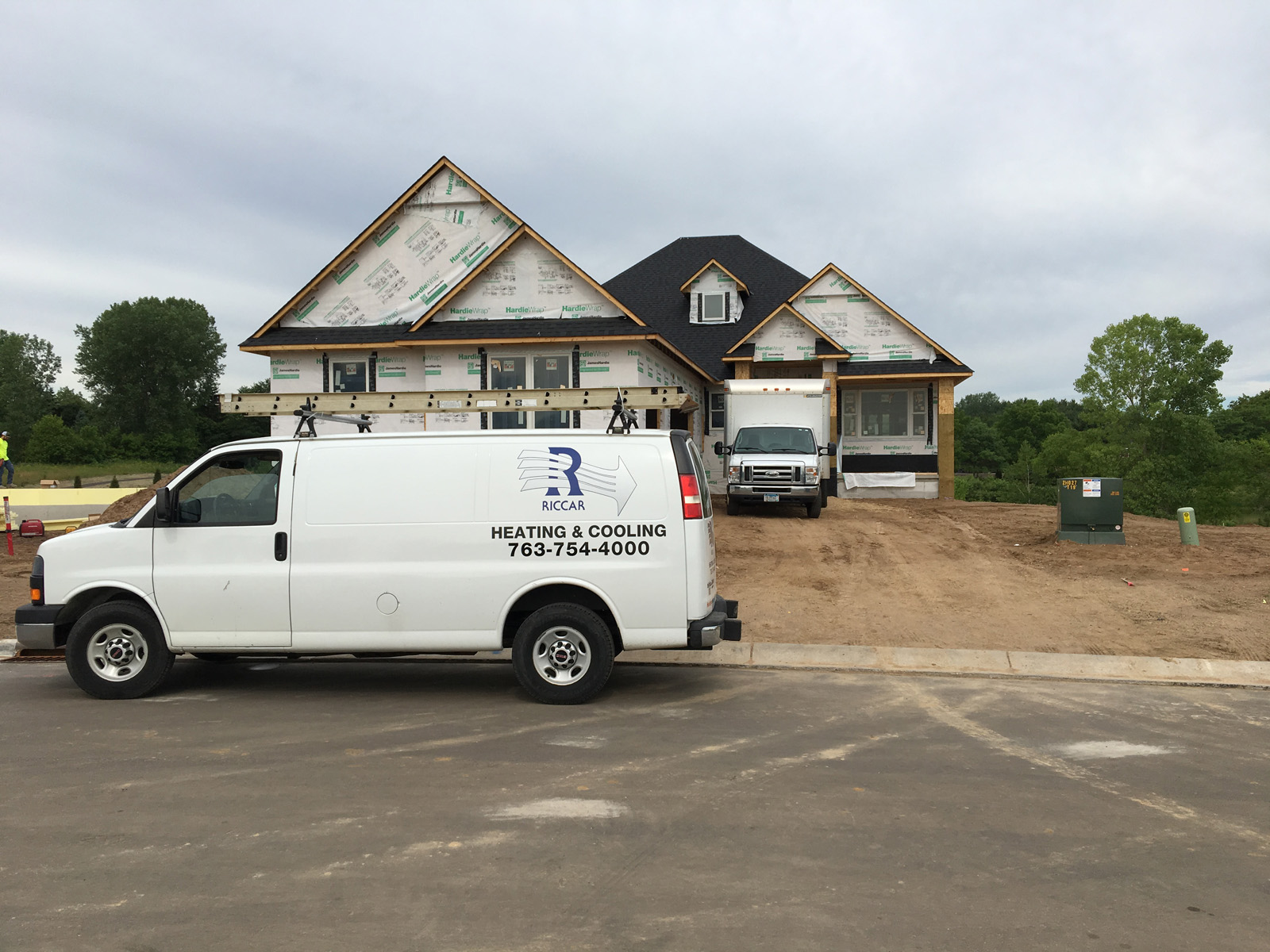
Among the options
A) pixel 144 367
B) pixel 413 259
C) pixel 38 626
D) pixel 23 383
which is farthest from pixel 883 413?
pixel 23 383

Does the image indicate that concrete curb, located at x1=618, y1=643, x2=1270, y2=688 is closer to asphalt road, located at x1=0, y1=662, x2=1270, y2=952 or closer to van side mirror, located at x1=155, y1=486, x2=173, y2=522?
asphalt road, located at x1=0, y1=662, x2=1270, y2=952

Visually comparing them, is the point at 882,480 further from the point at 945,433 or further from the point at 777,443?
the point at 777,443

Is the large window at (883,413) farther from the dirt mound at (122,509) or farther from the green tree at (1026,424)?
the green tree at (1026,424)

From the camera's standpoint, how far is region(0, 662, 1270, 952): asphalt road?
155 inches

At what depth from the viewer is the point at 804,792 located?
5.61 m

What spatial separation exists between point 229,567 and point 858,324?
24.4 m

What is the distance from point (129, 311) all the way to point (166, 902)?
302 ft

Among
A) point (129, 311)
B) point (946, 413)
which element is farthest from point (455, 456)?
point (129, 311)

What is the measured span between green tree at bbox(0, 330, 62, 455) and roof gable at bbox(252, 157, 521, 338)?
67.4 m

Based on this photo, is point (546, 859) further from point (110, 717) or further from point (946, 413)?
point (946, 413)

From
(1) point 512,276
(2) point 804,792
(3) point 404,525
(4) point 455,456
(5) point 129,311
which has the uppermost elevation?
(5) point 129,311

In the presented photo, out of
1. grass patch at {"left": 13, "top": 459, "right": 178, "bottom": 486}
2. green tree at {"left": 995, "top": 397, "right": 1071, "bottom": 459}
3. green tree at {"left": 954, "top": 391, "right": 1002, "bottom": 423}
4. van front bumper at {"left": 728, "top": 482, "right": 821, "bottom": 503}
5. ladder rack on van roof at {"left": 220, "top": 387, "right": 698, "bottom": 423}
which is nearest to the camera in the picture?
ladder rack on van roof at {"left": 220, "top": 387, "right": 698, "bottom": 423}

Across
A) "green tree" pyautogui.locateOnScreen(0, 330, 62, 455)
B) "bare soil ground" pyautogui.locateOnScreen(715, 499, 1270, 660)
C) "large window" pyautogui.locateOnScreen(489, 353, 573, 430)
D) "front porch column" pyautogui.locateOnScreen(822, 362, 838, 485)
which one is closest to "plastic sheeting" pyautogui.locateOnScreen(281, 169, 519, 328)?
"large window" pyautogui.locateOnScreen(489, 353, 573, 430)

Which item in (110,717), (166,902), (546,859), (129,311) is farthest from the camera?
(129,311)
